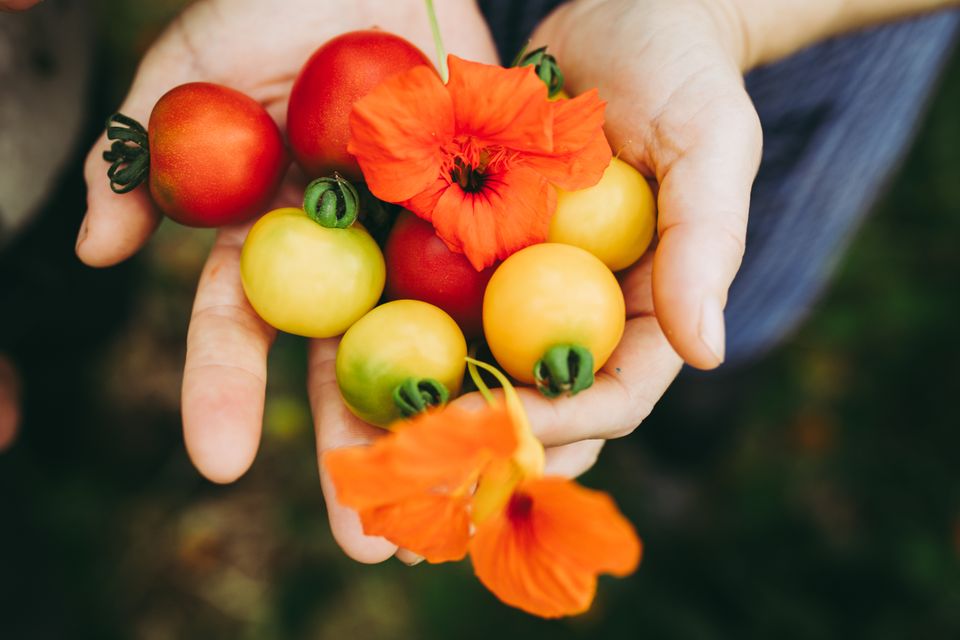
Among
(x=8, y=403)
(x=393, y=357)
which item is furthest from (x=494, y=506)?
(x=8, y=403)

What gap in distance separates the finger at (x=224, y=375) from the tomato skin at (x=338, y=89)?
0.29 m

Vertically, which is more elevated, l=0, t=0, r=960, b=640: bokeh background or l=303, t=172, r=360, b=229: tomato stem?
l=303, t=172, r=360, b=229: tomato stem

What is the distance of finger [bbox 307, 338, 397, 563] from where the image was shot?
4.36ft

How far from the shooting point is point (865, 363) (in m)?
2.95

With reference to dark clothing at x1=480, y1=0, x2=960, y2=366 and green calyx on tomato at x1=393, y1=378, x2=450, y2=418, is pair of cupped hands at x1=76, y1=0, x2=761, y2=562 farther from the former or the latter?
dark clothing at x1=480, y1=0, x2=960, y2=366

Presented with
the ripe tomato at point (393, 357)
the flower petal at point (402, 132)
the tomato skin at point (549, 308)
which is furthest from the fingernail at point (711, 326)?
the flower petal at point (402, 132)

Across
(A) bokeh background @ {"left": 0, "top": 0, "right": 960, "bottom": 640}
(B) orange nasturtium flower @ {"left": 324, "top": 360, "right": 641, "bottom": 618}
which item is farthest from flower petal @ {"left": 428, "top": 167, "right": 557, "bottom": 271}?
(A) bokeh background @ {"left": 0, "top": 0, "right": 960, "bottom": 640}

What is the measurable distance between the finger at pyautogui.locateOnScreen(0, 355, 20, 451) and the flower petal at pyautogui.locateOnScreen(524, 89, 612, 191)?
1592mm

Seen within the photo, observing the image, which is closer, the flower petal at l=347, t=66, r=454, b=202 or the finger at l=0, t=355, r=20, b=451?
the flower petal at l=347, t=66, r=454, b=202

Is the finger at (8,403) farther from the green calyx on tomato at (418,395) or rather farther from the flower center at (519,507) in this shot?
the flower center at (519,507)

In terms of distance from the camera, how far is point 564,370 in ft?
4.04

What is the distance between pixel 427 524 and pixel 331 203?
60 centimetres

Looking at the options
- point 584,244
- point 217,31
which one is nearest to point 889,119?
point 584,244

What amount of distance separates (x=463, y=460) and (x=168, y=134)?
0.88 m
